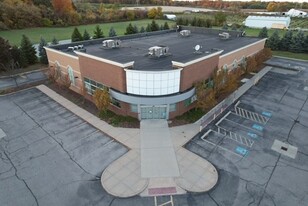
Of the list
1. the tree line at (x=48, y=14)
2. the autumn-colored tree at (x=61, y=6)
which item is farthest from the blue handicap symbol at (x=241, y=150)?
the autumn-colored tree at (x=61, y=6)

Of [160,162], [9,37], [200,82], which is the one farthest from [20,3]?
[160,162]

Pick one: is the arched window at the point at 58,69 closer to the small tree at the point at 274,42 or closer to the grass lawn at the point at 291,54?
the grass lawn at the point at 291,54

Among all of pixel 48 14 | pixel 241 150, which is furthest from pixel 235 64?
pixel 48 14

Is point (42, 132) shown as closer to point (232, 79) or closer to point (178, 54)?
point (178, 54)

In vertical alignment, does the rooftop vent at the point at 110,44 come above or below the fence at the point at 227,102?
above

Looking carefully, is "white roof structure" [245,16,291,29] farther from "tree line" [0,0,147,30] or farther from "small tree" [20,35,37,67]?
"small tree" [20,35,37,67]

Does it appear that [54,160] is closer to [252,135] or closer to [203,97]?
[203,97]

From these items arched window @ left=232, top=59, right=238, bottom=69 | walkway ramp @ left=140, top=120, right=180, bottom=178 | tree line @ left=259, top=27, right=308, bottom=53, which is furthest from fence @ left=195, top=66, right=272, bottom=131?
tree line @ left=259, top=27, right=308, bottom=53
